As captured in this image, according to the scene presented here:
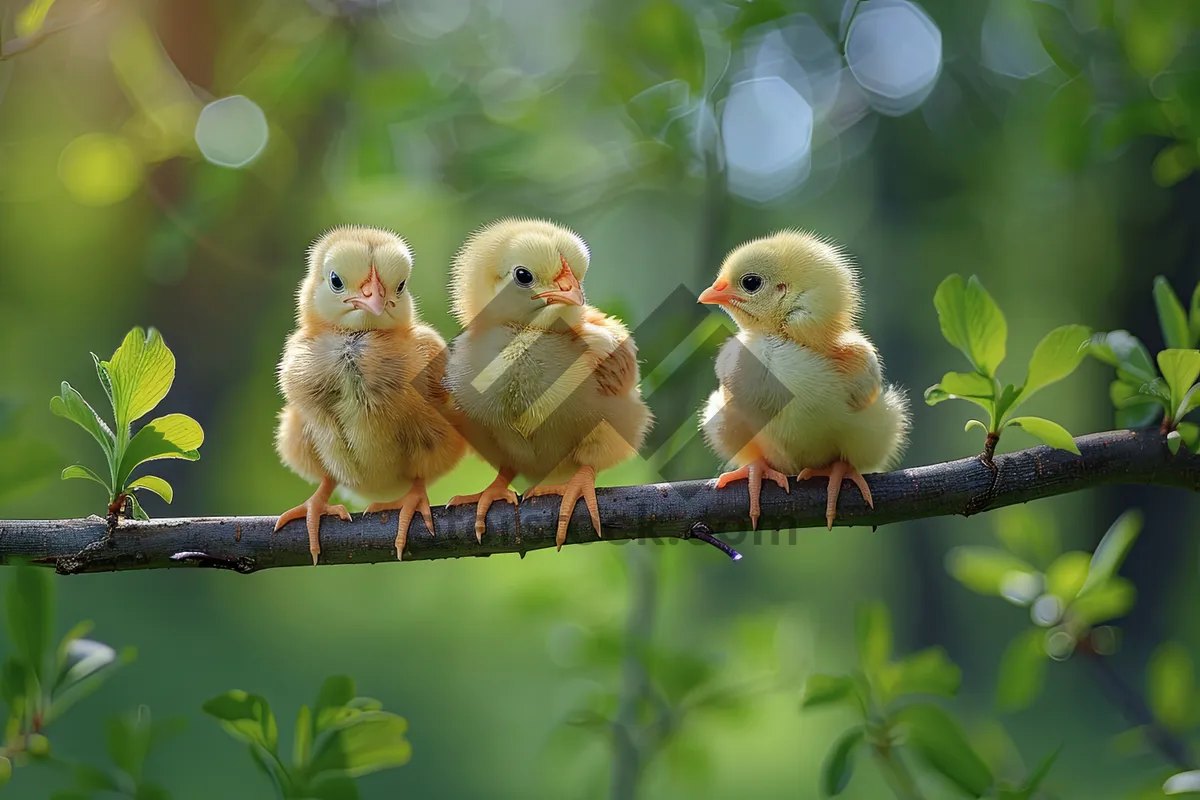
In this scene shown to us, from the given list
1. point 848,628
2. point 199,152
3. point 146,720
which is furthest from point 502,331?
point 848,628

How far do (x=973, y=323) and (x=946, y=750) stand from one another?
1.76ft

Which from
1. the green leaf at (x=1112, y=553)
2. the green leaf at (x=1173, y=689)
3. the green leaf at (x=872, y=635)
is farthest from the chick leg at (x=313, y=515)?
the green leaf at (x=1173, y=689)

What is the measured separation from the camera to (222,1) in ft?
11.5

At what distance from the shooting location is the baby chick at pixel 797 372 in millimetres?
1501

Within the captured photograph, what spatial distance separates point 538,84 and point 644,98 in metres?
0.47

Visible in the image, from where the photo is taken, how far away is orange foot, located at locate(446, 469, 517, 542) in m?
1.30

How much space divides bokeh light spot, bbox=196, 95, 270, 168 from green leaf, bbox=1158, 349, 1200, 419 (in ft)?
5.18

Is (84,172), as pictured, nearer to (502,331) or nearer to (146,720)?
(502,331)

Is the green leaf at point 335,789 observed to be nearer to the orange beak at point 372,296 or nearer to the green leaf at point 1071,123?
the orange beak at point 372,296

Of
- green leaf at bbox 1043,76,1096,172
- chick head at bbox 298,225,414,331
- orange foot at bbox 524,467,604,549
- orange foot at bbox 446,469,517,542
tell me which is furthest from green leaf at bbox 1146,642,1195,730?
chick head at bbox 298,225,414,331

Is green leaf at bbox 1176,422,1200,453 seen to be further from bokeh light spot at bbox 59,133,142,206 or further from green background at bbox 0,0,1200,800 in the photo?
bokeh light spot at bbox 59,133,142,206

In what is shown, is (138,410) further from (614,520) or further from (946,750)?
→ (946,750)

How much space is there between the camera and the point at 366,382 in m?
1.56

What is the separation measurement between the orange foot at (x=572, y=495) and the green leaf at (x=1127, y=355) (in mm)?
659
